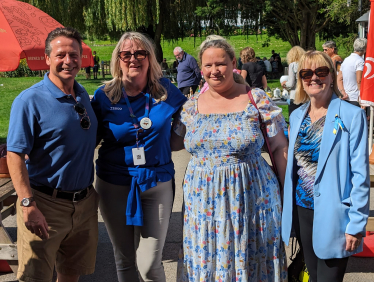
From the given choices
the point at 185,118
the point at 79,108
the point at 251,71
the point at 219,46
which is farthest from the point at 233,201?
the point at 251,71

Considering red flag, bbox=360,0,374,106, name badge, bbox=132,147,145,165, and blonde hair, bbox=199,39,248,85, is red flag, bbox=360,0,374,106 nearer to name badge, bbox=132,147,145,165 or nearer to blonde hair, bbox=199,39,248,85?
blonde hair, bbox=199,39,248,85

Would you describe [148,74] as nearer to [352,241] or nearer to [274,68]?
[352,241]

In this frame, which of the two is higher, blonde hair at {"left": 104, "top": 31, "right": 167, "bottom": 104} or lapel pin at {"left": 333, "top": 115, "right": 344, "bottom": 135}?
blonde hair at {"left": 104, "top": 31, "right": 167, "bottom": 104}

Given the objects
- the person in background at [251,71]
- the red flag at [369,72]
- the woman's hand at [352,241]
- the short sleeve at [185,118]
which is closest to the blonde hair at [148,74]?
the short sleeve at [185,118]

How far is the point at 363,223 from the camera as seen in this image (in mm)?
2342

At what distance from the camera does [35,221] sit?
8.29 ft

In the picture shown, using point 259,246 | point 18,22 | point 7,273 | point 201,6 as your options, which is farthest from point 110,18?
point 259,246

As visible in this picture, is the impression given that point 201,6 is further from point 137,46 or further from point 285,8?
point 137,46

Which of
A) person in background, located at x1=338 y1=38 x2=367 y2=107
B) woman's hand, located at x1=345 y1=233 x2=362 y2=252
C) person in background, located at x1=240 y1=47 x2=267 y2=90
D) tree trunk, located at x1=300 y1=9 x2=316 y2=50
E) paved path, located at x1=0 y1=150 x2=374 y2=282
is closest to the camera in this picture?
woman's hand, located at x1=345 y1=233 x2=362 y2=252

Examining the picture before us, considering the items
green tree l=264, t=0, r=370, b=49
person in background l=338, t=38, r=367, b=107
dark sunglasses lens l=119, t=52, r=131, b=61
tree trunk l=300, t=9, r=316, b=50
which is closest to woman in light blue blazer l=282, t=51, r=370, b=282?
dark sunglasses lens l=119, t=52, r=131, b=61

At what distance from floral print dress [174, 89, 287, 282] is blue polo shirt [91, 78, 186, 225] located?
202mm

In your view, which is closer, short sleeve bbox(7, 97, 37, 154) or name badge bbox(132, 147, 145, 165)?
short sleeve bbox(7, 97, 37, 154)

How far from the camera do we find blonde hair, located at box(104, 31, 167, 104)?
2902 millimetres

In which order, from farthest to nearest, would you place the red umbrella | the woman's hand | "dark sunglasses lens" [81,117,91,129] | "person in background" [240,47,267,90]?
"person in background" [240,47,267,90] → the red umbrella → "dark sunglasses lens" [81,117,91,129] → the woman's hand
